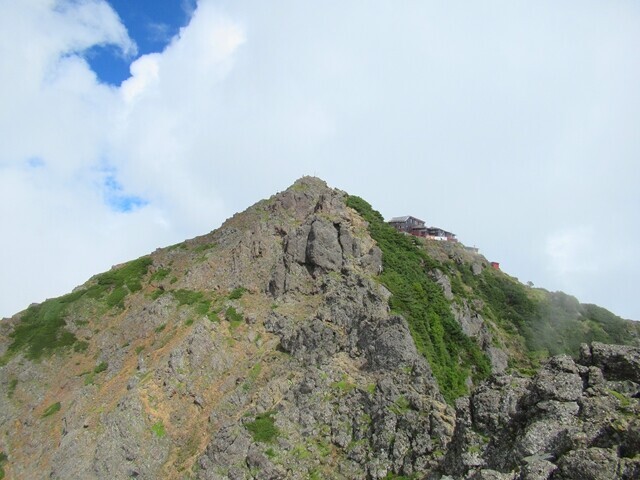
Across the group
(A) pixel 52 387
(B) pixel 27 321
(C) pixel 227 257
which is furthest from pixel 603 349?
(B) pixel 27 321

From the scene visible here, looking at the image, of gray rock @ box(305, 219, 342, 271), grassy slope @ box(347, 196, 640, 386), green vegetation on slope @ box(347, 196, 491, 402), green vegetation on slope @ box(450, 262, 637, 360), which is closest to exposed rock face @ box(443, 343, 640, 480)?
green vegetation on slope @ box(347, 196, 491, 402)

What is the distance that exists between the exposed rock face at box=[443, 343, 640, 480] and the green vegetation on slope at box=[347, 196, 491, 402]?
16581 millimetres

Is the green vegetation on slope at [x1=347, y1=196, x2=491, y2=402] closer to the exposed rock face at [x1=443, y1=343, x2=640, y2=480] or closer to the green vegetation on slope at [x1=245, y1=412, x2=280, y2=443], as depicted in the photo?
the green vegetation on slope at [x1=245, y1=412, x2=280, y2=443]

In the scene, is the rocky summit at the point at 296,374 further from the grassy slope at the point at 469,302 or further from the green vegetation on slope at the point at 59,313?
the grassy slope at the point at 469,302

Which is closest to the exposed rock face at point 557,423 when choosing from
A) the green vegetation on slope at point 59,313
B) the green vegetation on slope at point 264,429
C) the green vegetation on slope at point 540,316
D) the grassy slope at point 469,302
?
the green vegetation on slope at point 264,429

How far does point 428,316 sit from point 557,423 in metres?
28.9

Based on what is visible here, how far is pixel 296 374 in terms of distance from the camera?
146 ft

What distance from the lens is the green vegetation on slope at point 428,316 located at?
49.6 meters

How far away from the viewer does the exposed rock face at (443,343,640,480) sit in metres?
21.7

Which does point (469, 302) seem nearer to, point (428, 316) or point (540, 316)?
point (540, 316)

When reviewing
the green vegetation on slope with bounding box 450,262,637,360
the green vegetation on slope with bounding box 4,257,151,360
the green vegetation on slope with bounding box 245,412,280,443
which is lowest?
the green vegetation on slope with bounding box 245,412,280,443

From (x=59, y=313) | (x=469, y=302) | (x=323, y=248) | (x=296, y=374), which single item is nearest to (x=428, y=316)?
(x=323, y=248)

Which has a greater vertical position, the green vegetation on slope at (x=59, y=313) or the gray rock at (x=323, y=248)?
the gray rock at (x=323, y=248)

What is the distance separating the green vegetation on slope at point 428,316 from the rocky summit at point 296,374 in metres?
0.23
